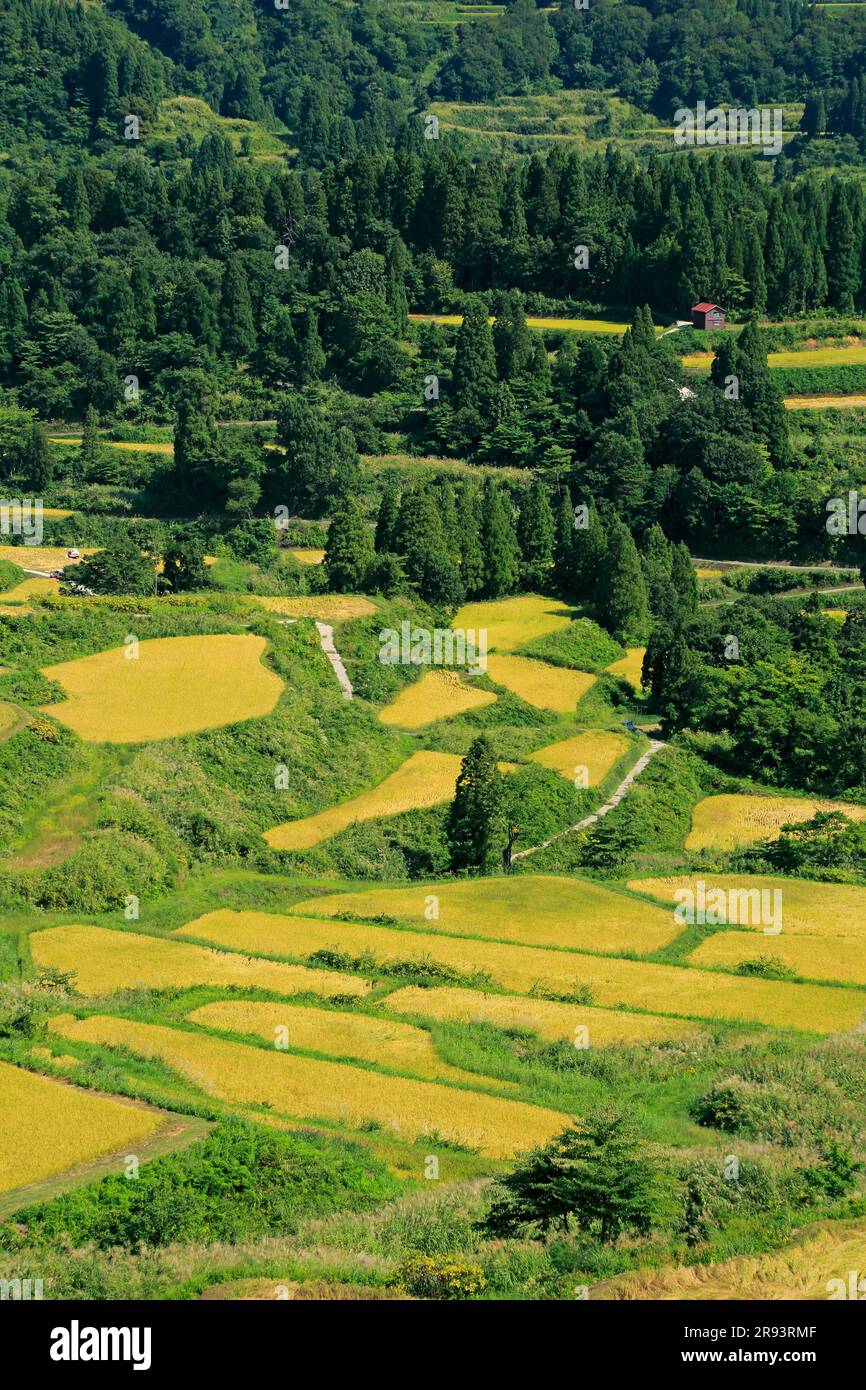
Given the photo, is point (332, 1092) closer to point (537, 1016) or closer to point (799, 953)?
point (537, 1016)

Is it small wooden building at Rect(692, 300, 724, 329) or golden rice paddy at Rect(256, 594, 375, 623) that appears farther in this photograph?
small wooden building at Rect(692, 300, 724, 329)

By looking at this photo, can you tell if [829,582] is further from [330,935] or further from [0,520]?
[330,935]

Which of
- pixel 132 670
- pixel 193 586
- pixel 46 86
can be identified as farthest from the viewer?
pixel 46 86

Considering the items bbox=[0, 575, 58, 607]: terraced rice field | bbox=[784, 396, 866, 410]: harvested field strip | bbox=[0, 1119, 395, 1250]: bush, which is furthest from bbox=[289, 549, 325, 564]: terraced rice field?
bbox=[0, 1119, 395, 1250]: bush

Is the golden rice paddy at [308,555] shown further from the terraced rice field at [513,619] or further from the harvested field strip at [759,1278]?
the harvested field strip at [759,1278]

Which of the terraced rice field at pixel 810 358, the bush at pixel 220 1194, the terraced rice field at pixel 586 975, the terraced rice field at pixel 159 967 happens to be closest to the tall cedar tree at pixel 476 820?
the terraced rice field at pixel 586 975

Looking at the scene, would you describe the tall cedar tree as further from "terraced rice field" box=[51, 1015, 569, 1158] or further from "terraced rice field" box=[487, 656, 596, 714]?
"terraced rice field" box=[51, 1015, 569, 1158]

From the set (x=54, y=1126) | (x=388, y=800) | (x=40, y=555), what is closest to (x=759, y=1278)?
(x=54, y=1126)
